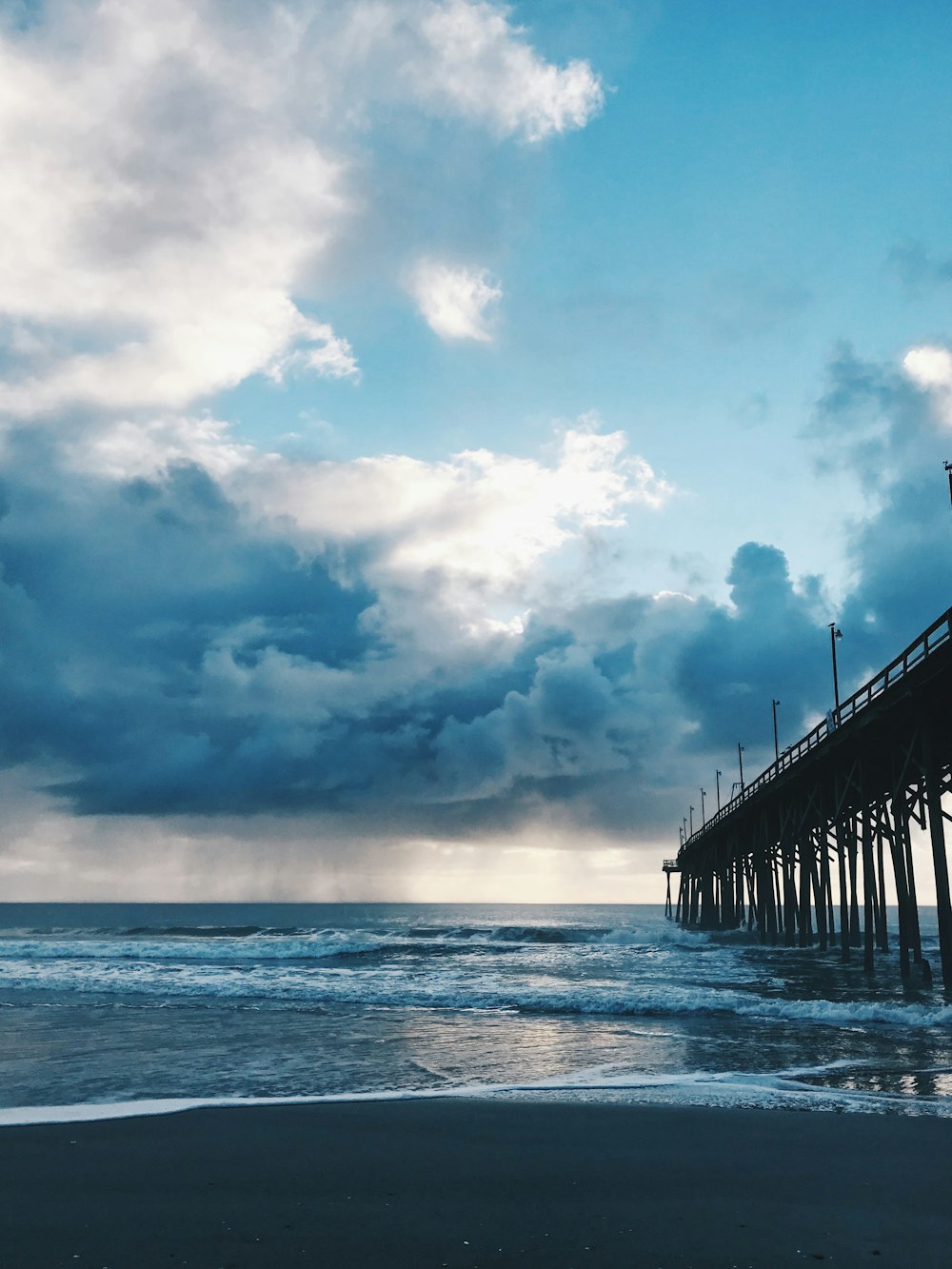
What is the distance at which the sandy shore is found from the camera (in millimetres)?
4934

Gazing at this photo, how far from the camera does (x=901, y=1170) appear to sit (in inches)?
258

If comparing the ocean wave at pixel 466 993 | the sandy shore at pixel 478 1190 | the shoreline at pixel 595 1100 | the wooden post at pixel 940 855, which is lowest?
the ocean wave at pixel 466 993

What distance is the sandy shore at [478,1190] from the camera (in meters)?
4.93

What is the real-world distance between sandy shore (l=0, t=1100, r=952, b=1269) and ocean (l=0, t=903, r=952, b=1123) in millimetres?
1341

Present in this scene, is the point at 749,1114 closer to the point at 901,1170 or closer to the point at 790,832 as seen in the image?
the point at 901,1170

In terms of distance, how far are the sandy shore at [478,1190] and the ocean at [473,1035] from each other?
1341mm

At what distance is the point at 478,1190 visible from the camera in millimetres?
6184

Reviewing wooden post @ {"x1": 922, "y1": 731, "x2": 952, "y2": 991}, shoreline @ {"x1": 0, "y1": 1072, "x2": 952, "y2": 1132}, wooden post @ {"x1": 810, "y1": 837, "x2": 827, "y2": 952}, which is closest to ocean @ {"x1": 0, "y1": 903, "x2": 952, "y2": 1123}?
shoreline @ {"x1": 0, "y1": 1072, "x2": 952, "y2": 1132}

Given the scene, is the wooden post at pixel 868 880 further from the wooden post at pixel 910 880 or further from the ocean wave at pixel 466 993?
the ocean wave at pixel 466 993

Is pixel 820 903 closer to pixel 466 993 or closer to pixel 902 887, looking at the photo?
pixel 902 887

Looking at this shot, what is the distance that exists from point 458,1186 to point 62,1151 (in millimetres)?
3452

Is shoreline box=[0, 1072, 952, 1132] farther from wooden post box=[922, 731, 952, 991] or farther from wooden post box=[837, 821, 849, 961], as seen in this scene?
wooden post box=[837, 821, 849, 961]

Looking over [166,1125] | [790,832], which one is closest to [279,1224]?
[166,1125]

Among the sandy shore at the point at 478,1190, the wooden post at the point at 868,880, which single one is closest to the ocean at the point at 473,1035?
the wooden post at the point at 868,880
